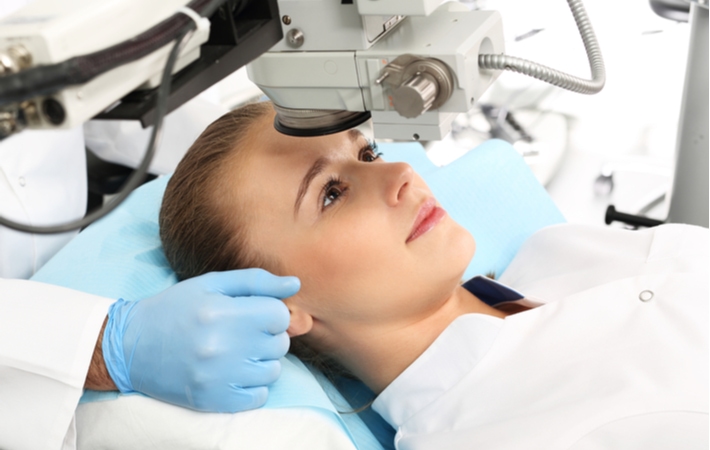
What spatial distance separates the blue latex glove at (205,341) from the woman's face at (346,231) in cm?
9

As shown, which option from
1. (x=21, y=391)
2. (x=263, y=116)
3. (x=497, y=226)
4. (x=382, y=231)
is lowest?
(x=497, y=226)

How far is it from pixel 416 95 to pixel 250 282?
48 centimetres

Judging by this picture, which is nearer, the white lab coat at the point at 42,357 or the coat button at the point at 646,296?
the white lab coat at the point at 42,357

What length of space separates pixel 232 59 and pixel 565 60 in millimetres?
2959

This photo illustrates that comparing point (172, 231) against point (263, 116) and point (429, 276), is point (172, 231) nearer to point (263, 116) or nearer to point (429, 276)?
point (263, 116)

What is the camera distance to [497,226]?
6.22ft

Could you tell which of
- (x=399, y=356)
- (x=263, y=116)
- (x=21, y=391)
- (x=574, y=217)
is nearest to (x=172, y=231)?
(x=263, y=116)

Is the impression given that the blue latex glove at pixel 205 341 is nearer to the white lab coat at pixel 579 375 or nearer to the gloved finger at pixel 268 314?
the gloved finger at pixel 268 314

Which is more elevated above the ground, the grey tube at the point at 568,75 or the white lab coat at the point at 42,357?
the grey tube at the point at 568,75

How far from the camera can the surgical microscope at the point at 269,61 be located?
67cm

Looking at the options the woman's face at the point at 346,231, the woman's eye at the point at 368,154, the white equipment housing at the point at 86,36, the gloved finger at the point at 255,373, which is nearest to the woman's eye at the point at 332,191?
the woman's face at the point at 346,231

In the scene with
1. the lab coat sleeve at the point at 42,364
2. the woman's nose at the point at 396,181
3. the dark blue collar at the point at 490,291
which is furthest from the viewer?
the dark blue collar at the point at 490,291

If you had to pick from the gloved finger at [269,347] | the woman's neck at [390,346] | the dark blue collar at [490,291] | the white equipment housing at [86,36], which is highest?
the white equipment housing at [86,36]

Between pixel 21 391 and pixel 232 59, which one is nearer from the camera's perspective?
pixel 232 59
